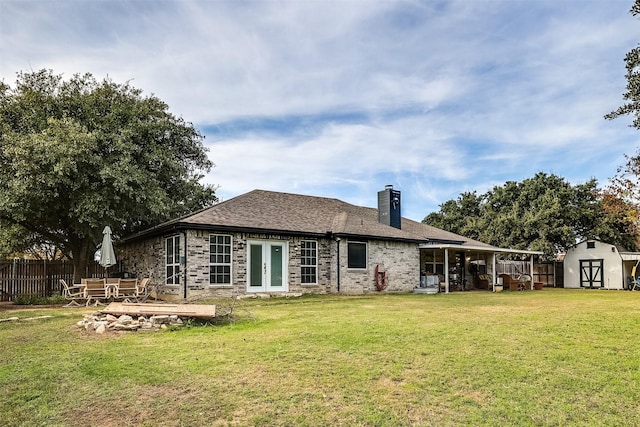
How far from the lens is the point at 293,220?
1838 cm

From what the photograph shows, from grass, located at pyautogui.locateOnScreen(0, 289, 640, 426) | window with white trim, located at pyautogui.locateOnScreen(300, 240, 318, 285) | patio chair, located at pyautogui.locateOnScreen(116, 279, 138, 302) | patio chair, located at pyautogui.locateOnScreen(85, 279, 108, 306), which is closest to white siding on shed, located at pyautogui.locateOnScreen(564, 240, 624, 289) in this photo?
window with white trim, located at pyautogui.locateOnScreen(300, 240, 318, 285)

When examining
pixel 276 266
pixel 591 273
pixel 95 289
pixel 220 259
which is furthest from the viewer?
pixel 591 273

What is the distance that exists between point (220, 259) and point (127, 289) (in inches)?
123

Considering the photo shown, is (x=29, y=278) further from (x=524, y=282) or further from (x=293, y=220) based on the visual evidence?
(x=524, y=282)

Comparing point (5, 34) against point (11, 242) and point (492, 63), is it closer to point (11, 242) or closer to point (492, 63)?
point (11, 242)

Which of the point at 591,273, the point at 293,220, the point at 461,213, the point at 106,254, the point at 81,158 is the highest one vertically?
the point at 81,158

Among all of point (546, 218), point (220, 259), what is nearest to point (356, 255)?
point (220, 259)

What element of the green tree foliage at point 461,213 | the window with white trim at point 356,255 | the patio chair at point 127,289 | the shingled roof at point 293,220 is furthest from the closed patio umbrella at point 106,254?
the green tree foliage at point 461,213

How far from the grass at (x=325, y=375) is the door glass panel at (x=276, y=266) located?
7623 mm

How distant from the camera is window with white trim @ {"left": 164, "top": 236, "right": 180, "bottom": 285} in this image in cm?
1543

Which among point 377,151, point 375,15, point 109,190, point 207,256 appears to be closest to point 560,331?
point 375,15

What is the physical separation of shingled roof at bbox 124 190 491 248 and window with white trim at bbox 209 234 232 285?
1.47 feet

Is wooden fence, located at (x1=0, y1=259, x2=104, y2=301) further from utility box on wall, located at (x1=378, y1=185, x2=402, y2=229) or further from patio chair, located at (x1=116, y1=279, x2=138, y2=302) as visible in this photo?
utility box on wall, located at (x1=378, y1=185, x2=402, y2=229)

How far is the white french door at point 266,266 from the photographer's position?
1627cm
